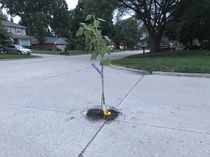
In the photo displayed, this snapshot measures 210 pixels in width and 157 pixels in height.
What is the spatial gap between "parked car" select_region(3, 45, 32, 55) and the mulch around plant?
2459 cm

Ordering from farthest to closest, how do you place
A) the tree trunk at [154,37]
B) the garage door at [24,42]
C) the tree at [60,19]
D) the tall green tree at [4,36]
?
the tree at [60,19]
the garage door at [24,42]
the tree trunk at [154,37]
the tall green tree at [4,36]

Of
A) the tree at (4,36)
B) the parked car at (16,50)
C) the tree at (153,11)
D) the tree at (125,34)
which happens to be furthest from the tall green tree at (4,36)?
the tree at (125,34)

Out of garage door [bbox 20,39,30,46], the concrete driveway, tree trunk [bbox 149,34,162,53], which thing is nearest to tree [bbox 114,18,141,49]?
garage door [bbox 20,39,30,46]

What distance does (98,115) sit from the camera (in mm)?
3818

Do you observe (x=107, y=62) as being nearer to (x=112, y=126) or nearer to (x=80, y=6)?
(x=112, y=126)

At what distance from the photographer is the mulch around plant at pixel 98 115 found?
3686 millimetres

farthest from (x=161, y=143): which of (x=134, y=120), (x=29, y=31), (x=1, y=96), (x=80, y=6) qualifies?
(x=29, y=31)

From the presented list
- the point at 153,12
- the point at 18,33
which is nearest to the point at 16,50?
the point at 153,12

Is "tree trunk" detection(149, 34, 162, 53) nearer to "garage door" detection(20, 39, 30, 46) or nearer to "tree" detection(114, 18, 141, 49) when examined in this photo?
"garage door" detection(20, 39, 30, 46)

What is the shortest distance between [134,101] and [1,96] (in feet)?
12.2

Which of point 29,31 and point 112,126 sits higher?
point 29,31

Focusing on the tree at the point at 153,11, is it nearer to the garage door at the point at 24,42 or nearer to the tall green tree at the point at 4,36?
the tall green tree at the point at 4,36

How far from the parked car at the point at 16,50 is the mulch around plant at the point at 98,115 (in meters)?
24.6

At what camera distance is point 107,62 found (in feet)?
11.8
